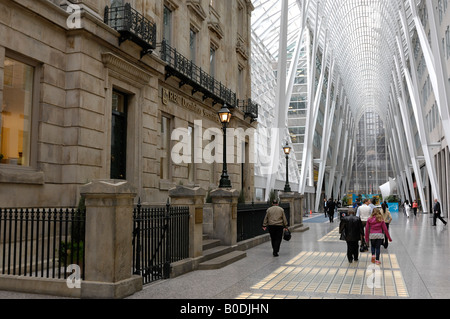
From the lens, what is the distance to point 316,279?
9.68 meters

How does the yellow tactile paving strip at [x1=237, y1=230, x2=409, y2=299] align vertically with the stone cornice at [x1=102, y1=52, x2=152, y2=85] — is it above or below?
below

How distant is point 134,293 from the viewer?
7.94 metres

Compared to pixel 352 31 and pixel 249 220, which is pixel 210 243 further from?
pixel 352 31

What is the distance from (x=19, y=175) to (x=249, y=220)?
890 centimetres

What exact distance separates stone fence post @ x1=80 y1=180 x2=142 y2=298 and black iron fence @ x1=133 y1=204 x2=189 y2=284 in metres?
0.93

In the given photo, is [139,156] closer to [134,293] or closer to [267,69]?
[134,293]

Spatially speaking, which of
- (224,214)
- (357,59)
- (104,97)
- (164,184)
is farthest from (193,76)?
(357,59)

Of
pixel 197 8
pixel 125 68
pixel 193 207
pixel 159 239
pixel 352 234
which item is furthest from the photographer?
pixel 197 8

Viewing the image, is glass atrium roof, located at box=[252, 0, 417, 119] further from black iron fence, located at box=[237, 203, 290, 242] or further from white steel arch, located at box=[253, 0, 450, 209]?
black iron fence, located at box=[237, 203, 290, 242]

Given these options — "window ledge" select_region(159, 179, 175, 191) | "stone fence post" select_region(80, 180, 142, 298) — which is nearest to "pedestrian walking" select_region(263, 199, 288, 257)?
"window ledge" select_region(159, 179, 175, 191)

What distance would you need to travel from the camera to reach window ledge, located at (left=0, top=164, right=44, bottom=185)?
9855mm

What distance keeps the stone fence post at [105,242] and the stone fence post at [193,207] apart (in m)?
3.25

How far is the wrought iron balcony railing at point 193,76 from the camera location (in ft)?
58.3

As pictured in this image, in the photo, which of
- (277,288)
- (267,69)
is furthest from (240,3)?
(267,69)
